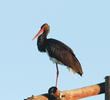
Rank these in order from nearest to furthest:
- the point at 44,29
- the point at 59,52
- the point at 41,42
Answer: the point at 59,52 → the point at 41,42 → the point at 44,29

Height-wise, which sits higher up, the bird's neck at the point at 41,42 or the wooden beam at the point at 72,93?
the bird's neck at the point at 41,42

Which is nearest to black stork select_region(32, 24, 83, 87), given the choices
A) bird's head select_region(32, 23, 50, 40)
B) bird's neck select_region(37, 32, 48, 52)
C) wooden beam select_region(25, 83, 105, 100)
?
bird's neck select_region(37, 32, 48, 52)

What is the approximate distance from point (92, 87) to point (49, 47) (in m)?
4.64

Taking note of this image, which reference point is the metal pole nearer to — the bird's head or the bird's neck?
the bird's neck

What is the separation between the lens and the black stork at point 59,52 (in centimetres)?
991

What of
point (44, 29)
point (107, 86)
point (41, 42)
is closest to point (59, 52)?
point (41, 42)

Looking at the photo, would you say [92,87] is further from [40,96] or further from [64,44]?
[64,44]

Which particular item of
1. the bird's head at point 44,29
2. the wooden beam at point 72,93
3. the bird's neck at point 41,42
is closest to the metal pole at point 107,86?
the wooden beam at point 72,93

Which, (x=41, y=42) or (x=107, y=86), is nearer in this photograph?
(x=107, y=86)

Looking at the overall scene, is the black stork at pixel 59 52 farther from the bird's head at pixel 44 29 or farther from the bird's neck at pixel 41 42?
the bird's head at pixel 44 29

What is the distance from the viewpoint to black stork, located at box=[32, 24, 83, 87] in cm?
991

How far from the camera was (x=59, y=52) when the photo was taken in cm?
1063

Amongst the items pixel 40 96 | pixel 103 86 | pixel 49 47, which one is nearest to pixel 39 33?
pixel 49 47

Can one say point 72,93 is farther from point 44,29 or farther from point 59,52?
point 44,29
